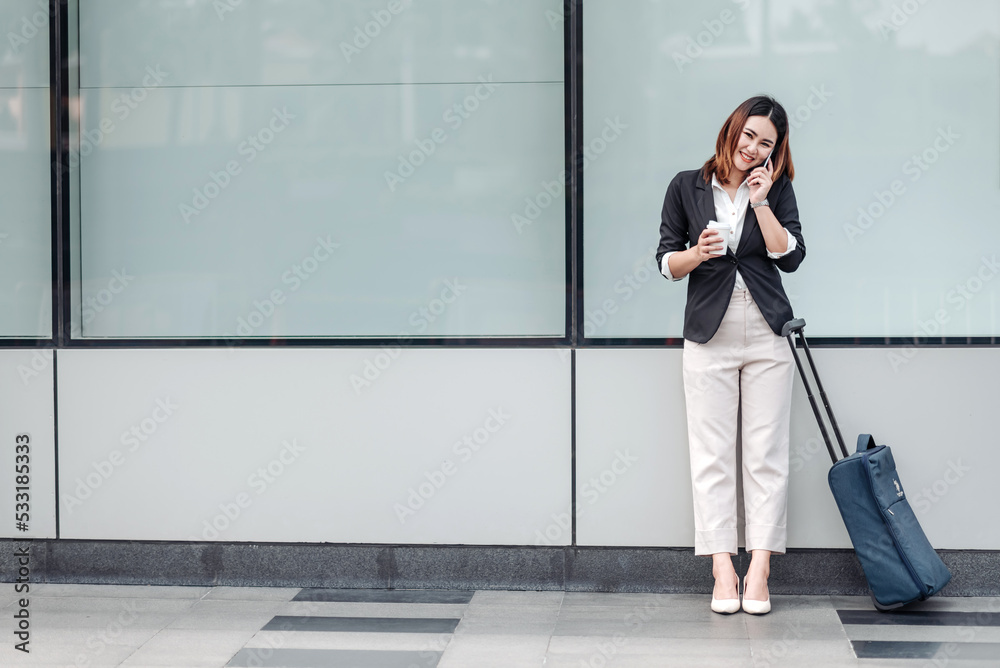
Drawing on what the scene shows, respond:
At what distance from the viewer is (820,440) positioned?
13.3ft

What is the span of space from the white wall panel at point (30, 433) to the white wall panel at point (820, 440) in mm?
2187

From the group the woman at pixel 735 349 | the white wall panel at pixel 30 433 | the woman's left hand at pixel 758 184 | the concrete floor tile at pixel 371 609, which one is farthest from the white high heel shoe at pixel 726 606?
the white wall panel at pixel 30 433

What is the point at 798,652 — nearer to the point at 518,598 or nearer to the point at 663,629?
the point at 663,629

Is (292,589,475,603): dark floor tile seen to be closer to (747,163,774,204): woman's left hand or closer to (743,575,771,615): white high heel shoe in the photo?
(743,575,771,615): white high heel shoe

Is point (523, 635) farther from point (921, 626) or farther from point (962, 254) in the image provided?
point (962, 254)

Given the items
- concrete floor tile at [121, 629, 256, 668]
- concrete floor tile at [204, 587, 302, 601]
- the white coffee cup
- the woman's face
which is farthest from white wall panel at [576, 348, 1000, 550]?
concrete floor tile at [121, 629, 256, 668]

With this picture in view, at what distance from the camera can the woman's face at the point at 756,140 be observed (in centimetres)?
362

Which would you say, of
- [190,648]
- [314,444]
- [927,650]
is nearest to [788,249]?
[927,650]

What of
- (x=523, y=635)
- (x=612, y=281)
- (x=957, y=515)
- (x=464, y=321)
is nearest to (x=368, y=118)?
(x=464, y=321)

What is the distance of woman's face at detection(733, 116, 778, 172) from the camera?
362cm

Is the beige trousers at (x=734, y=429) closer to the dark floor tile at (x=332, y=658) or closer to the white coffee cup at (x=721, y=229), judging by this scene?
the white coffee cup at (x=721, y=229)

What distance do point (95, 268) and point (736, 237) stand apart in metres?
2.64

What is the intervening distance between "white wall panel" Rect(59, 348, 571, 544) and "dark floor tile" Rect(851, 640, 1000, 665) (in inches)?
48.0

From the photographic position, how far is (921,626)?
3.59m
